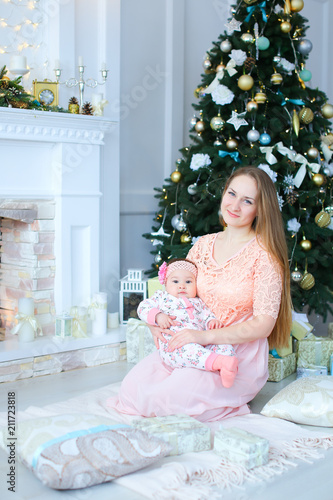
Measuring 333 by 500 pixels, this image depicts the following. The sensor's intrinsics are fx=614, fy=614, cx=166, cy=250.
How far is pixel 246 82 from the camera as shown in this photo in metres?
3.69

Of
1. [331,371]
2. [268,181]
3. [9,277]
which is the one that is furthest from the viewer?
[9,277]

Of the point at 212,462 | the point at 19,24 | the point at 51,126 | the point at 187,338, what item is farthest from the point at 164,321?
the point at 19,24

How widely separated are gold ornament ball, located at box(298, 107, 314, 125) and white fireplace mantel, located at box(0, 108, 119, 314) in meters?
1.17

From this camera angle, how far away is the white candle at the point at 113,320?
3.96m

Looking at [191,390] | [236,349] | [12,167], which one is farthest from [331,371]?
[12,167]

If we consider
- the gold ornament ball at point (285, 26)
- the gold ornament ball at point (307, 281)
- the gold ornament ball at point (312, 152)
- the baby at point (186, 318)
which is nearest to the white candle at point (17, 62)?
the baby at point (186, 318)

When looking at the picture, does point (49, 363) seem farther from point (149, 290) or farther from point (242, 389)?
point (242, 389)

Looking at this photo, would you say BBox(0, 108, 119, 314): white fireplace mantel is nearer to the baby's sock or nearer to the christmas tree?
the christmas tree

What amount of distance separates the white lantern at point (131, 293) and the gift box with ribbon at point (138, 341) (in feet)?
0.82

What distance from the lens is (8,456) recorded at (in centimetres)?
233

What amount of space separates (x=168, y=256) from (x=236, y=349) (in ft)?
4.61

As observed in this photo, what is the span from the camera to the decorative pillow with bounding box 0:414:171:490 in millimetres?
1982

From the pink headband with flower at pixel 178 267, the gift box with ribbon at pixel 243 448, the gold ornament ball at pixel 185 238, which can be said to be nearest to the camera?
the gift box with ribbon at pixel 243 448

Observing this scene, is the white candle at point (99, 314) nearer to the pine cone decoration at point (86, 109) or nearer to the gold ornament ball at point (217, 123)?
the pine cone decoration at point (86, 109)
